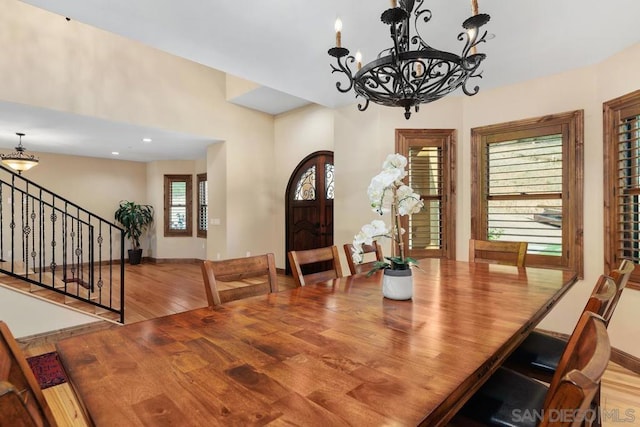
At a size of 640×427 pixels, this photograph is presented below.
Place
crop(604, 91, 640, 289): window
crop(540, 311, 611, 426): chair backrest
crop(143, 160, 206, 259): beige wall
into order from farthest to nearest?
crop(143, 160, 206, 259): beige wall, crop(604, 91, 640, 289): window, crop(540, 311, 611, 426): chair backrest

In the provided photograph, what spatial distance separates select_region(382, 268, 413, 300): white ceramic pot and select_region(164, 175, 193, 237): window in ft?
23.7

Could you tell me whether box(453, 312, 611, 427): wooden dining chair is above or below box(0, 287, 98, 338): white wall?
above

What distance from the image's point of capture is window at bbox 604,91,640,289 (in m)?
2.61

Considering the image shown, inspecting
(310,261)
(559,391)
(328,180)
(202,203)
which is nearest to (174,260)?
(202,203)

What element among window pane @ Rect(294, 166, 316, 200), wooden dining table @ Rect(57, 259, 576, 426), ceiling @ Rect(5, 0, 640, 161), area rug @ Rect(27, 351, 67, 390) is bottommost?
area rug @ Rect(27, 351, 67, 390)

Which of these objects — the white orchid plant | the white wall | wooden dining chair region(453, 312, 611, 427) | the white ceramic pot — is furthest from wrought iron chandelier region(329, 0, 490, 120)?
the white wall

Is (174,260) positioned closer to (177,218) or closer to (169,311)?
(177,218)

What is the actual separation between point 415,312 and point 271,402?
0.80 metres

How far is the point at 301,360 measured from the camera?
34.6 inches

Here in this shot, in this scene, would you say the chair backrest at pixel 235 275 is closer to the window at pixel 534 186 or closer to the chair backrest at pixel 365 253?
the chair backrest at pixel 365 253

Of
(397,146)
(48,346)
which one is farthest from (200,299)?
(397,146)

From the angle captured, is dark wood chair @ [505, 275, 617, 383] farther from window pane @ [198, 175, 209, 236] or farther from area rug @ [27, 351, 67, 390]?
window pane @ [198, 175, 209, 236]

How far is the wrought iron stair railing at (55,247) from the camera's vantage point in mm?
3475

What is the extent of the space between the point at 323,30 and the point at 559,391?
2.66 metres
